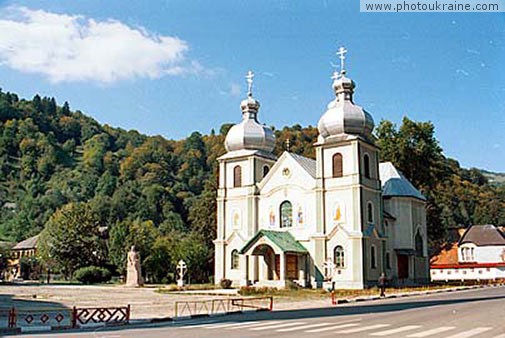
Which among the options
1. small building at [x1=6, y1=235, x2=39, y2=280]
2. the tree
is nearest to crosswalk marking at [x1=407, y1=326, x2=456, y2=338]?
the tree

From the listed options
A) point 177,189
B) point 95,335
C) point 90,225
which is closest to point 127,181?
point 177,189

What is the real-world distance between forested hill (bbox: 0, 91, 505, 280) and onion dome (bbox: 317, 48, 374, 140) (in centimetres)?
2288

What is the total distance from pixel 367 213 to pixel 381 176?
8.93 meters

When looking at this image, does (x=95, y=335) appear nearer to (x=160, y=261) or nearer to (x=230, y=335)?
(x=230, y=335)

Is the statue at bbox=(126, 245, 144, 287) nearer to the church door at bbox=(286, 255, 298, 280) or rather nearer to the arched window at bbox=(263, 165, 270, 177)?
the arched window at bbox=(263, 165, 270, 177)

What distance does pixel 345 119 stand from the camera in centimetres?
4550

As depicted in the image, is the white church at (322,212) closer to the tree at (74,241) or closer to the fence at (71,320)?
the tree at (74,241)

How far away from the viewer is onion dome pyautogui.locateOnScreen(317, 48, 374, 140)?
45531 mm

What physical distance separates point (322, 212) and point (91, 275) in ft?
87.9

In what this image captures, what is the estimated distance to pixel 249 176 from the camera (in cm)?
5044

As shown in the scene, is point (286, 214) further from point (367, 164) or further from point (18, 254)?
point (18, 254)

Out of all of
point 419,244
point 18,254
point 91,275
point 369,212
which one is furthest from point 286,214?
point 18,254

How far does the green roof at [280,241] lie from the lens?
44266 mm

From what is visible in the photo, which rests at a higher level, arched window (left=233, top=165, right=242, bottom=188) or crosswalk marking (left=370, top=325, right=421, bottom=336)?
arched window (left=233, top=165, right=242, bottom=188)
